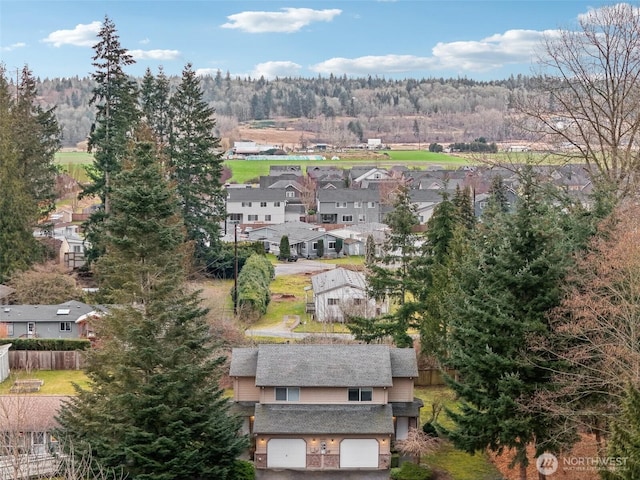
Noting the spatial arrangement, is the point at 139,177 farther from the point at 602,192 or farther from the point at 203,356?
the point at 602,192

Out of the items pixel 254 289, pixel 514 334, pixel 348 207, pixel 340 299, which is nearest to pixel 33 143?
pixel 254 289

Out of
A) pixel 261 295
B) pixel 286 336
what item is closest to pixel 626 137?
pixel 286 336

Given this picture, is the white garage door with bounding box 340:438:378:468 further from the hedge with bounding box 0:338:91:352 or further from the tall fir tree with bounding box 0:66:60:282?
the tall fir tree with bounding box 0:66:60:282

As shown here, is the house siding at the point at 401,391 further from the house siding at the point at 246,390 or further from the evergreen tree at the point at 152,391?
the evergreen tree at the point at 152,391

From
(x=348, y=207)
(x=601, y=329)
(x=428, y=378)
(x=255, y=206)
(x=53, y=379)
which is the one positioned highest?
(x=601, y=329)

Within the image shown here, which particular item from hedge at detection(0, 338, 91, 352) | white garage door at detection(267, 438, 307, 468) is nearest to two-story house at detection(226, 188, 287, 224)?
hedge at detection(0, 338, 91, 352)

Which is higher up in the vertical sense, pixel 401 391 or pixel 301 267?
pixel 401 391

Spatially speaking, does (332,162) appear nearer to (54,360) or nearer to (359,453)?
(54,360)
